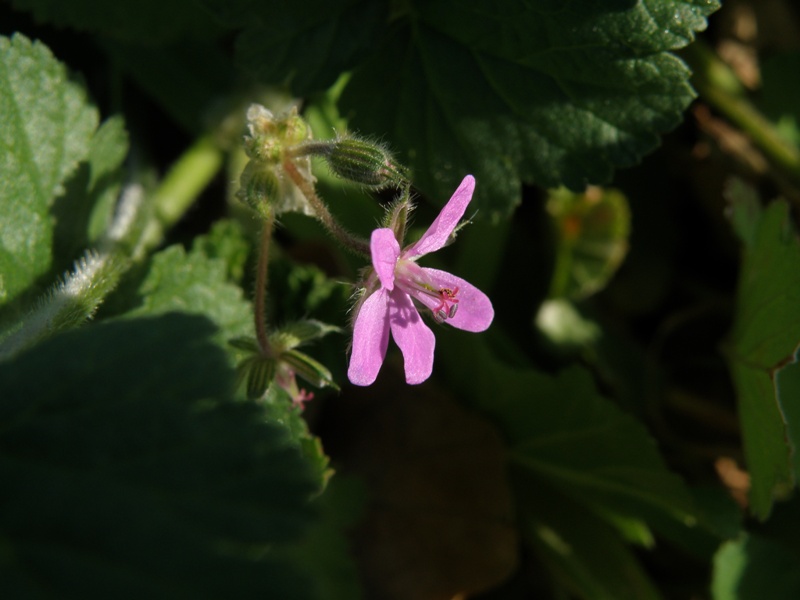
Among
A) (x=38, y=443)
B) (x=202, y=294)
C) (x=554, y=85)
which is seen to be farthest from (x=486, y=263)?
(x=38, y=443)

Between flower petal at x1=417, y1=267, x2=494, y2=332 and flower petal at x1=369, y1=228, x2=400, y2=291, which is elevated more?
flower petal at x1=369, y1=228, x2=400, y2=291

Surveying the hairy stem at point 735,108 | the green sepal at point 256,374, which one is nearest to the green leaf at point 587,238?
the hairy stem at point 735,108

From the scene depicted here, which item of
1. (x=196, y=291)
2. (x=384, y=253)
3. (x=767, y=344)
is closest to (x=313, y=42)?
(x=196, y=291)

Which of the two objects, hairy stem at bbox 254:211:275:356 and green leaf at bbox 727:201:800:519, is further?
green leaf at bbox 727:201:800:519

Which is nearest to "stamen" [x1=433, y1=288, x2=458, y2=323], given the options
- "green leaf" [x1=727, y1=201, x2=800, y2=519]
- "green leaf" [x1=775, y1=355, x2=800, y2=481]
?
"green leaf" [x1=727, y1=201, x2=800, y2=519]

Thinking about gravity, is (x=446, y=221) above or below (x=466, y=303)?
above

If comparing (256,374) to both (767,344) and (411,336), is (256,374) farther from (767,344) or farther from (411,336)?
(767,344)

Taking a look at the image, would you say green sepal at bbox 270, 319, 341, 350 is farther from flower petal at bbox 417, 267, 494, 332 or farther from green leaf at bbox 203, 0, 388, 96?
green leaf at bbox 203, 0, 388, 96
